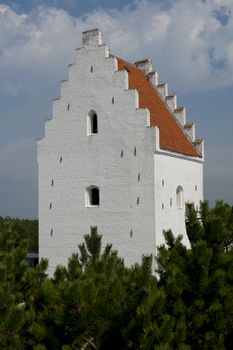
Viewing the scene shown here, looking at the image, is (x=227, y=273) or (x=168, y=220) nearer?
(x=227, y=273)

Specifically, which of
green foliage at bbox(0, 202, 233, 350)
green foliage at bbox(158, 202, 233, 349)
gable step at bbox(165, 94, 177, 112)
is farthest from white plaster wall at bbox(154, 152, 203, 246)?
green foliage at bbox(158, 202, 233, 349)

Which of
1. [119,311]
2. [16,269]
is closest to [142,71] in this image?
[16,269]

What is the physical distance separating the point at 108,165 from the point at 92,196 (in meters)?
1.67

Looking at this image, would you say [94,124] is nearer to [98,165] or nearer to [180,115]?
[98,165]

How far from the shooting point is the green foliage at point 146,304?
292 inches

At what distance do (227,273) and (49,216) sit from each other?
14788 mm

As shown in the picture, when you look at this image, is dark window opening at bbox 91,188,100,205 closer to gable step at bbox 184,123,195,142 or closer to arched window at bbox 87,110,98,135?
arched window at bbox 87,110,98,135

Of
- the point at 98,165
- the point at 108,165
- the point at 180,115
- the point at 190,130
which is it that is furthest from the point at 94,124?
the point at 190,130

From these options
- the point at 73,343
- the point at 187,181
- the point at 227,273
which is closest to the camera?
the point at 73,343

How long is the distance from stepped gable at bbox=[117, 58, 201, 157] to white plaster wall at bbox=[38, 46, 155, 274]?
100cm

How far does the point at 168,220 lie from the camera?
69.3ft

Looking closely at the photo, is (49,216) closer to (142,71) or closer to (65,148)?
(65,148)

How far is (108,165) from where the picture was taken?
70.0 feet

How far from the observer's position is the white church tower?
2047 cm
